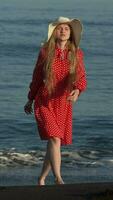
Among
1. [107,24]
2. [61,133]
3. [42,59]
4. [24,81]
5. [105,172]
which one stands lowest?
[107,24]

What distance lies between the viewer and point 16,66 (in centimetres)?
2378

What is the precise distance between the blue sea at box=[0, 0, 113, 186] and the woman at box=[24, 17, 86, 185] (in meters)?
1.72

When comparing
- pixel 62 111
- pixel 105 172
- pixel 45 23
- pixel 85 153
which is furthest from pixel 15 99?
pixel 45 23

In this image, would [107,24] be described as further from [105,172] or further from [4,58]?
[105,172]

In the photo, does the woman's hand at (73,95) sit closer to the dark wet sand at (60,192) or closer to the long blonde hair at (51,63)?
the long blonde hair at (51,63)

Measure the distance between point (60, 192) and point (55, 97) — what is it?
37.3 inches

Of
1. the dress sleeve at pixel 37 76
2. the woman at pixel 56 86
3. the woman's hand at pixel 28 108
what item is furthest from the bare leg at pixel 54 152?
the dress sleeve at pixel 37 76

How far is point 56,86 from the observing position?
807cm

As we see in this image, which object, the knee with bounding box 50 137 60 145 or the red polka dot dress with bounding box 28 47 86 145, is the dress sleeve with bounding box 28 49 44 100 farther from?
the knee with bounding box 50 137 60 145

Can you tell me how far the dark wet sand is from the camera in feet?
23.8

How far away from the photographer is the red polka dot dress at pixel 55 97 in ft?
26.4

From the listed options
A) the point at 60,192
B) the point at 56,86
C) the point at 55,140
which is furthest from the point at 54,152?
the point at 60,192

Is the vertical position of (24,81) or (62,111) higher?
(62,111)

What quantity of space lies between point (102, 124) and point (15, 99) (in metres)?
2.48
